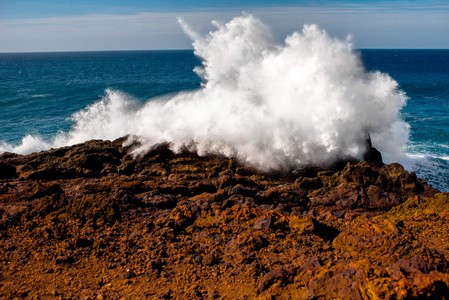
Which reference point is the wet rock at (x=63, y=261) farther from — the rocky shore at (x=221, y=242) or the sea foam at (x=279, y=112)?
the sea foam at (x=279, y=112)

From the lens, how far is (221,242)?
6.21 metres

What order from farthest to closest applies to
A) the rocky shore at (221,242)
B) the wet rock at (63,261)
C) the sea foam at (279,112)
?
the sea foam at (279,112) < the wet rock at (63,261) < the rocky shore at (221,242)

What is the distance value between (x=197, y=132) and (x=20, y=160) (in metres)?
6.41

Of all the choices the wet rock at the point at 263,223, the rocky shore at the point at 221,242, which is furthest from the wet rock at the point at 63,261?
the wet rock at the point at 263,223

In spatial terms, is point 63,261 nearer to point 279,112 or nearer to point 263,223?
point 263,223

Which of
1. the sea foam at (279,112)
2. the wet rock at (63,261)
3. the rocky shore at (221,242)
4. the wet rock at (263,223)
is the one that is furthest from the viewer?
the sea foam at (279,112)

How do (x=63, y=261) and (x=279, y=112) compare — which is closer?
(x=63, y=261)

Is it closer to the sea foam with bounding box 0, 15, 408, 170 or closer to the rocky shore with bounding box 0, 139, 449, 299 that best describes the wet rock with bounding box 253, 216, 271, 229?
the rocky shore with bounding box 0, 139, 449, 299

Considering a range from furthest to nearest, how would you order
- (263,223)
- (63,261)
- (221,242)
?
(263,223)
(221,242)
(63,261)

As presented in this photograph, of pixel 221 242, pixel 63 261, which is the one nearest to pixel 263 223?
pixel 221 242

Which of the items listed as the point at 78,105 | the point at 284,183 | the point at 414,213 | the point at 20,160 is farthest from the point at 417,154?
the point at 78,105

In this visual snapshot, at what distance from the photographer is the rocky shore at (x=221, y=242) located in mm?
4578

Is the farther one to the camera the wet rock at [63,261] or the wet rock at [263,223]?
the wet rock at [263,223]

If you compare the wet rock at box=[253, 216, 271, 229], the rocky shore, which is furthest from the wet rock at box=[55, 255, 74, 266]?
the wet rock at box=[253, 216, 271, 229]
